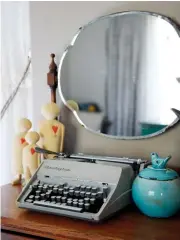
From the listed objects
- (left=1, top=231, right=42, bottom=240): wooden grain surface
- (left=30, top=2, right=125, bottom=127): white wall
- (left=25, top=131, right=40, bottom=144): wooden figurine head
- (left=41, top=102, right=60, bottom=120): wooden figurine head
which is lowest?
(left=1, top=231, right=42, bottom=240): wooden grain surface

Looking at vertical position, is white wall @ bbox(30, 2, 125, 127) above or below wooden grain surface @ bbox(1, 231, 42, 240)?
above

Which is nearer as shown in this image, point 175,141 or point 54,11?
point 175,141

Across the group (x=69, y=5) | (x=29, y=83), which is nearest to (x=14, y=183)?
(x=29, y=83)

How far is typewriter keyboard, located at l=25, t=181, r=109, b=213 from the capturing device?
3.59ft

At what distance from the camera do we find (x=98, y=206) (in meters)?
1.10

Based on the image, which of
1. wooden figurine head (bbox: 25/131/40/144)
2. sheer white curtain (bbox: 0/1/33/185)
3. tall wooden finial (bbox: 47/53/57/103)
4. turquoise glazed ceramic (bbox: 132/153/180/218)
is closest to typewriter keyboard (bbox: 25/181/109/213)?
turquoise glazed ceramic (bbox: 132/153/180/218)

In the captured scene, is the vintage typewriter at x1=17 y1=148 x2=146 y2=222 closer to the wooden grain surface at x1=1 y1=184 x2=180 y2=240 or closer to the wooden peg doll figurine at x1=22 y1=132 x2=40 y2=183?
the wooden grain surface at x1=1 y1=184 x2=180 y2=240

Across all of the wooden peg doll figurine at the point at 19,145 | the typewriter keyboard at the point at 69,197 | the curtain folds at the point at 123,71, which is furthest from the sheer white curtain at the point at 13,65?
the typewriter keyboard at the point at 69,197

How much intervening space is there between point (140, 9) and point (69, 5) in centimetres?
31

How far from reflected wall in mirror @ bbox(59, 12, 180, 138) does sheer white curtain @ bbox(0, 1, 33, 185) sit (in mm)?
441

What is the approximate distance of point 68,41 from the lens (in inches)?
59.7

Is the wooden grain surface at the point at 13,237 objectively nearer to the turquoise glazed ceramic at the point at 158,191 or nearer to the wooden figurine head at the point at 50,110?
the turquoise glazed ceramic at the point at 158,191

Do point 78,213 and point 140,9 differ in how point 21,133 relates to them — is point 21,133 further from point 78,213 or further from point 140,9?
point 140,9

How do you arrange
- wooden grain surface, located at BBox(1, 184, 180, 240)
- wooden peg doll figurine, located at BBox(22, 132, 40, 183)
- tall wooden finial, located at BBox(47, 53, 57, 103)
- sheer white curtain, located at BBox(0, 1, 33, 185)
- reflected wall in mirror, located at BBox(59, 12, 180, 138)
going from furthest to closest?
sheer white curtain, located at BBox(0, 1, 33, 185), tall wooden finial, located at BBox(47, 53, 57, 103), wooden peg doll figurine, located at BBox(22, 132, 40, 183), reflected wall in mirror, located at BBox(59, 12, 180, 138), wooden grain surface, located at BBox(1, 184, 180, 240)
